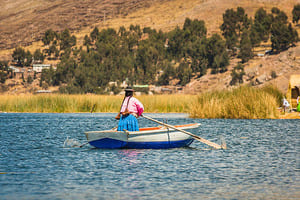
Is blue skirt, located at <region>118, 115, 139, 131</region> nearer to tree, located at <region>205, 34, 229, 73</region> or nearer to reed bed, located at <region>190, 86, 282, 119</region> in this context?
reed bed, located at <region>190, 86, 282, 119</region>

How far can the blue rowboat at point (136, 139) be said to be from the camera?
17641mm

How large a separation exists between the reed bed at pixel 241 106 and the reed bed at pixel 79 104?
24.1 feet

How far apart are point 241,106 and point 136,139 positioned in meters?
19.1

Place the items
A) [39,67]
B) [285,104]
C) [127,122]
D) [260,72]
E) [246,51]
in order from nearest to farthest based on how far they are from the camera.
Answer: [127,122], [285,104], [260,72], [246,51], [39,67]

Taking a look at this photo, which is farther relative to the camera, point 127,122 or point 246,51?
point 246,51

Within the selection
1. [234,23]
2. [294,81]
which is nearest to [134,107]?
[294,81]

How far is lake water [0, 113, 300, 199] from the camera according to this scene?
35.9 feet

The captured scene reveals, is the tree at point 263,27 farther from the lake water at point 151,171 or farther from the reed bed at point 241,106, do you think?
the lake water at point 151,171

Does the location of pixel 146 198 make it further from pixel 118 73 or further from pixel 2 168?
pixel 118 73

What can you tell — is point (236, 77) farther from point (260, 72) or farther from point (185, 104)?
point (185, 104)

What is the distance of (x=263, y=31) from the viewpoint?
94.8 meters

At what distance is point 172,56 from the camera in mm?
100375

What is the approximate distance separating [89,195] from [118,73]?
262ft

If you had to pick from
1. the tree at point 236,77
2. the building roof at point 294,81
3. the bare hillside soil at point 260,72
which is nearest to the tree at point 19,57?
the bare hillside soil at point 260,72
